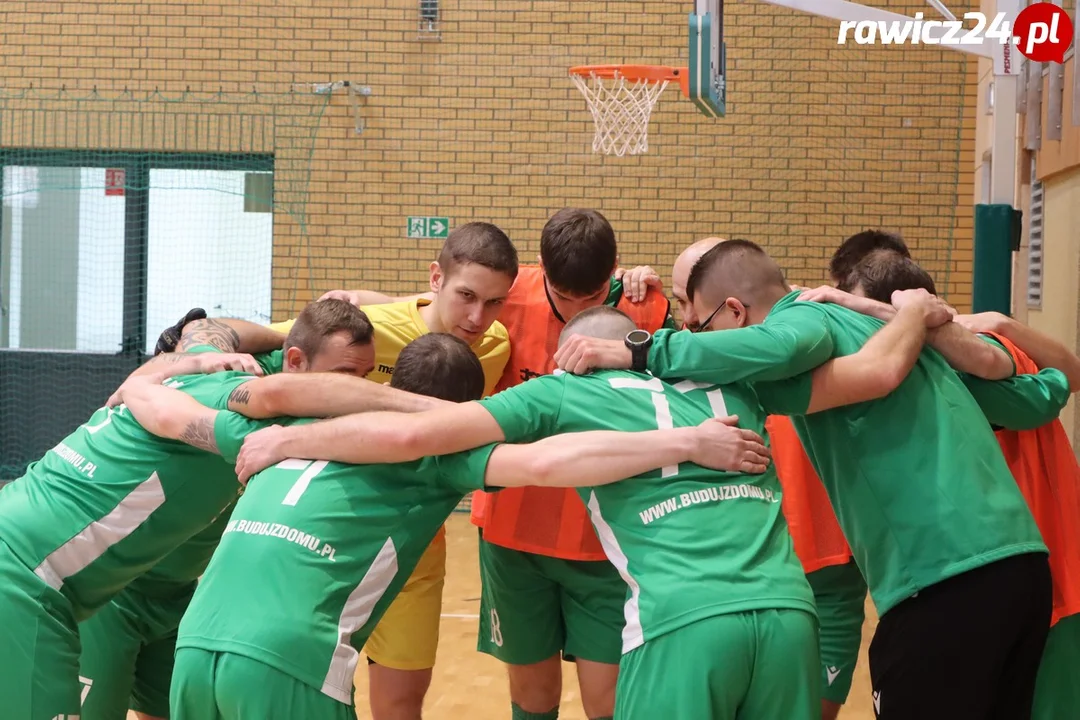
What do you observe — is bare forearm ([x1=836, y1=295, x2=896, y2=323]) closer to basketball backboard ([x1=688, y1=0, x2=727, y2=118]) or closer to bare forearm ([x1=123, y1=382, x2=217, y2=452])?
bare forearm ([x1=123, y1=382, x2=217, y2=452])

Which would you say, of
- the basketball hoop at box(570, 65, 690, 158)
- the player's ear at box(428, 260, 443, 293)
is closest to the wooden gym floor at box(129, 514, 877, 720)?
the player's ear at box(428, 260, 443, 293)

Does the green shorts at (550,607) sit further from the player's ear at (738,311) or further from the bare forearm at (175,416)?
the bare forearm at (175,416)

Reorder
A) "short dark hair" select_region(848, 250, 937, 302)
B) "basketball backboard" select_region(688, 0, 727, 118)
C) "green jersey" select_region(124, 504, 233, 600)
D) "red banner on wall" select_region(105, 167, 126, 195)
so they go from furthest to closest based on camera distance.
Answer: "red banner on wall" select_region(105, 167, 126, 195)
"basketball backboard" select_region(688, 0, 727, 118)
"green jersey" select_region(124, 504, 233, 600)
"short dark hair" select_region(848, 250, 937, 302)

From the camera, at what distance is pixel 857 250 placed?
155 inches

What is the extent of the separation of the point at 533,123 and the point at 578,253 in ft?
26.8

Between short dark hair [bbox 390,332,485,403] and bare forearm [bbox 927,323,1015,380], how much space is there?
4.36 feet

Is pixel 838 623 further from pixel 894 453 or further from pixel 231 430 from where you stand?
pixel 231 430

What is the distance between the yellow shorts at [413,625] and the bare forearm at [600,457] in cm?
150

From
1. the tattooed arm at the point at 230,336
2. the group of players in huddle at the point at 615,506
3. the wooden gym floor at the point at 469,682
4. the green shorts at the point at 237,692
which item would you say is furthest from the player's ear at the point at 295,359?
the wooden gym floor at the point at 469,682

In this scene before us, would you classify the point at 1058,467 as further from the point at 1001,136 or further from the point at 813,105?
the point at 813,105

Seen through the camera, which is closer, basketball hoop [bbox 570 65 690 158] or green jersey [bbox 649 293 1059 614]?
green jersey [bbox 649 293 1059 614]

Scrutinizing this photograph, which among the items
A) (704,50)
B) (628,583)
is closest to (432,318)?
(628,583)

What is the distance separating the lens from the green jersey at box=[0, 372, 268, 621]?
10.1 ft

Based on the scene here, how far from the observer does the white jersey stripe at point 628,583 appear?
2.53m
